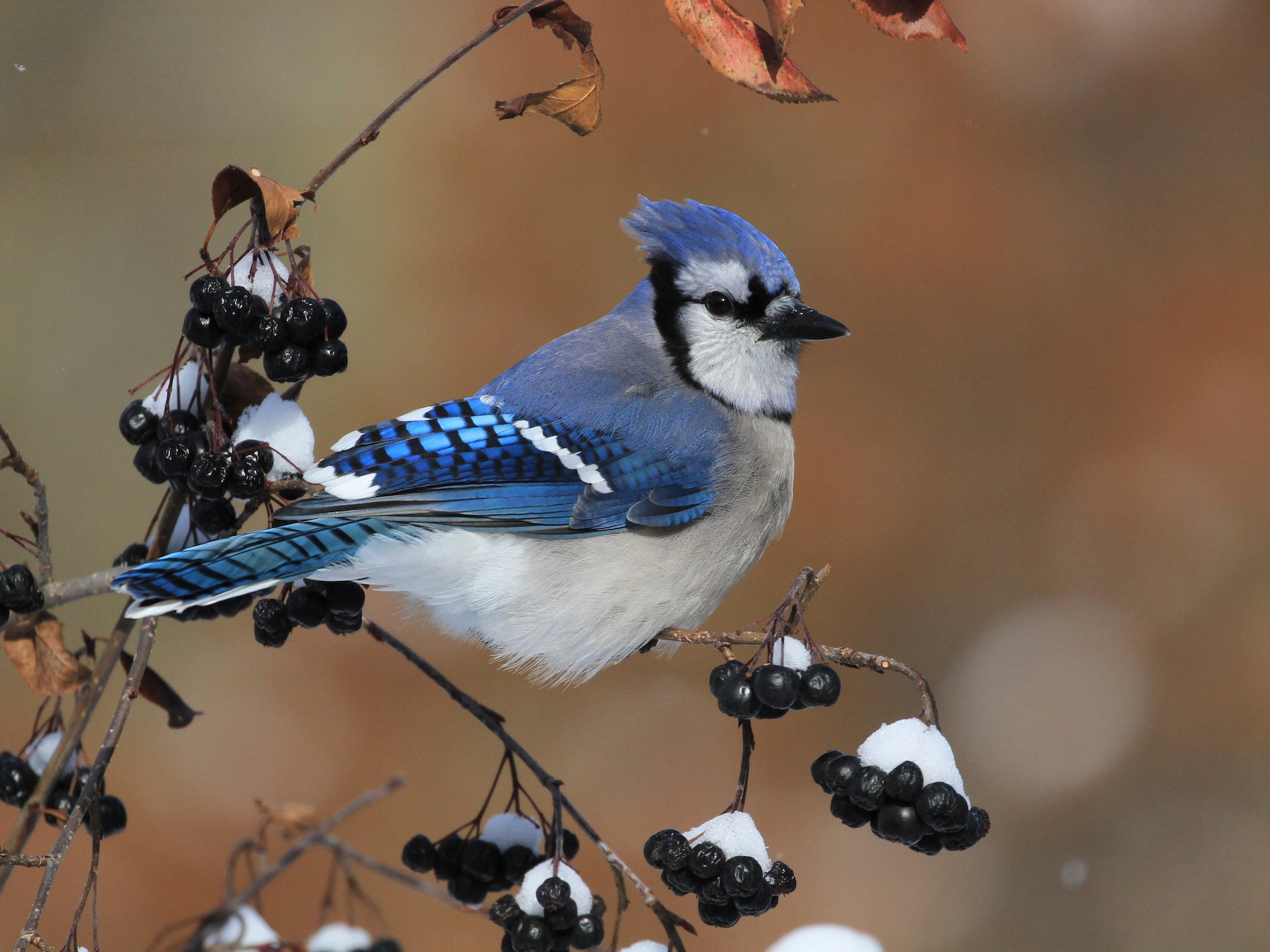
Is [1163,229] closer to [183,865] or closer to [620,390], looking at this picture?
[620,390]

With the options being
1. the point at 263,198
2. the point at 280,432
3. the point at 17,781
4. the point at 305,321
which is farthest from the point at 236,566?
the point at 17,781

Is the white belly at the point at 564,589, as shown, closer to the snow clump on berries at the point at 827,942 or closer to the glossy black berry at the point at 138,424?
the glossy black berry at the point at 138,424

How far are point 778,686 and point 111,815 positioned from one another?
978 millimetres

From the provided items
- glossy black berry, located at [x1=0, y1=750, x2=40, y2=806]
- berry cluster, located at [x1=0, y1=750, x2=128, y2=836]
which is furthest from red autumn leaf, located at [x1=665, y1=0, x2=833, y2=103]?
glossy black berry, located at [x1=0, y1=750, x2=40, y2=806]

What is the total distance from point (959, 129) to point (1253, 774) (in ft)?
8.89

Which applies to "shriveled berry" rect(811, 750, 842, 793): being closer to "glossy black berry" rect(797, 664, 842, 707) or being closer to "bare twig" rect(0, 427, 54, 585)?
"glossy black berry" rect(797, 664, 842, 707)

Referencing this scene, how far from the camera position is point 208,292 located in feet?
5.05

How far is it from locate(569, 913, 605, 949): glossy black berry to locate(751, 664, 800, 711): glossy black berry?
34 centimetres

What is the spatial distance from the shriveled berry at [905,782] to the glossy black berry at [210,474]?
91cm

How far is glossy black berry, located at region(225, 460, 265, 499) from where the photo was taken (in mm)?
1532

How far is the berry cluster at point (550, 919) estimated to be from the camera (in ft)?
4.59

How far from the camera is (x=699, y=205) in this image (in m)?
2.19

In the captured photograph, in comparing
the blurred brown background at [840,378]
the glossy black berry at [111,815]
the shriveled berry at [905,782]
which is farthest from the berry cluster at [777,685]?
the blurred brown background at [840,378]

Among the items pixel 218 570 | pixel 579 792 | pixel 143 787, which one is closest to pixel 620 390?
pixel 218 570
